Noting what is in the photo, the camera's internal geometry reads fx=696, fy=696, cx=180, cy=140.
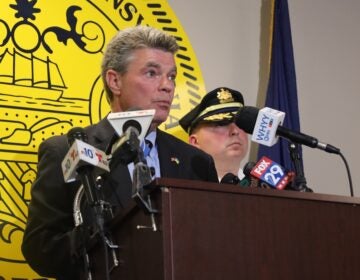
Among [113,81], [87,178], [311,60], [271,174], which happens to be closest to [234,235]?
[87,178]

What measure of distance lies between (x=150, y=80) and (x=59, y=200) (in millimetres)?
500

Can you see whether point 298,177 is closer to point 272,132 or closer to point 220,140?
point 272,132

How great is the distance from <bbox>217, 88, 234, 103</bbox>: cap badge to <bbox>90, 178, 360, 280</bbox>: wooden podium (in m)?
1.53

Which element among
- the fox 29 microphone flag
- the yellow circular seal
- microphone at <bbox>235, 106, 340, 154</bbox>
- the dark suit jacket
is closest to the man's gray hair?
the dark suit jacket

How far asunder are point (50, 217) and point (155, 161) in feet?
1.31

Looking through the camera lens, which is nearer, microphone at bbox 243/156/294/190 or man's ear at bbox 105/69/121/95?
microphone at bbox 243/156/294/190

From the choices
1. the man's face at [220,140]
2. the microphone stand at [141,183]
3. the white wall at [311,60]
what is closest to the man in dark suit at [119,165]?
the microphone stand at [141,183]

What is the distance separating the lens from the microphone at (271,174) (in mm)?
1780

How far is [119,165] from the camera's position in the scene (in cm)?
187

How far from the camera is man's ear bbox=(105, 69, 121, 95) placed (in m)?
2.28

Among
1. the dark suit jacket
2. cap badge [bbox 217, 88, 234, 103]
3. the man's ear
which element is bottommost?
the dark suit jacket

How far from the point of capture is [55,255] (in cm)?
178

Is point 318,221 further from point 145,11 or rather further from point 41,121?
point 145,11

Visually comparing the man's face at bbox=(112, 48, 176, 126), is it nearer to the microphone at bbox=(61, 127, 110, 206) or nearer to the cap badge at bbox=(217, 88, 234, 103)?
the microphone at bbox=(61, 127, 110, 206)
